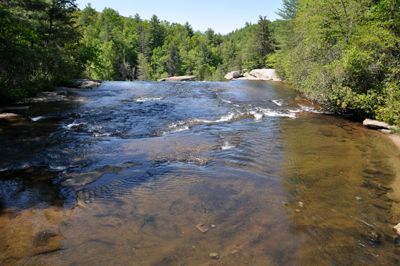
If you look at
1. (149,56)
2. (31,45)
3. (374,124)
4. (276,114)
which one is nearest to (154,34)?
(149,56)

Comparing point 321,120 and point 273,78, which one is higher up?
point 273,78

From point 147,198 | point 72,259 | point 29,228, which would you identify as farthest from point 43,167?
point 72,259

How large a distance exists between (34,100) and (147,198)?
12904mm

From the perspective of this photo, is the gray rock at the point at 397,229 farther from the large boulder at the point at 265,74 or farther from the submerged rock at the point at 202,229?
the large boulder at the point at 265,74

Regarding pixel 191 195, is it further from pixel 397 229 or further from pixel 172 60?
pixel 172 60

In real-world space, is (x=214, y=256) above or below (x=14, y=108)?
below

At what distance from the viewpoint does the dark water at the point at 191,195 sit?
10.9 ft

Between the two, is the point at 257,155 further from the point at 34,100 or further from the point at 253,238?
the point at 34,100

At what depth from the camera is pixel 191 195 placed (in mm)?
4734

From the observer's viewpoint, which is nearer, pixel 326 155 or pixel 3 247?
pixel 3 247

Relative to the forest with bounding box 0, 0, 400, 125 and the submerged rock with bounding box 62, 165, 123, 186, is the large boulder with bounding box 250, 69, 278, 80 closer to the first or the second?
the forest with bounding box 0, 0, 400, 125

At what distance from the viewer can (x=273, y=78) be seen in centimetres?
3359

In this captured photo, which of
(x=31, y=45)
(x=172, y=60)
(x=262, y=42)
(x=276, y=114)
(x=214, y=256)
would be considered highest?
(x=262, y=42)

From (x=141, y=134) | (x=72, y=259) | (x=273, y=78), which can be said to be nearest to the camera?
(x=72, y=259)
